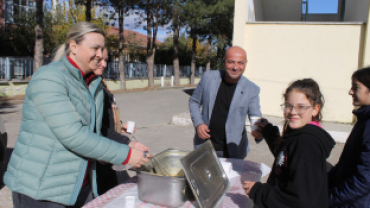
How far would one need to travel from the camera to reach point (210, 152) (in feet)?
5.47

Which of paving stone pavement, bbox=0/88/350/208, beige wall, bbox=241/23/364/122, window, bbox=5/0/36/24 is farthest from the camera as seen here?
window, bbox=5/0/36/24

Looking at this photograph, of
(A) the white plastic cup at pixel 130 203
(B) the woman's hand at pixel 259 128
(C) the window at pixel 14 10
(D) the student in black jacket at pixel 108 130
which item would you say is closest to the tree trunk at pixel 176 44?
Answer: (C) the window at pixel 14 10

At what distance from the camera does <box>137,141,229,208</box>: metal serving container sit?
4.73 feet

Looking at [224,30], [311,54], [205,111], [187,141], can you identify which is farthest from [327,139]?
[224,30]

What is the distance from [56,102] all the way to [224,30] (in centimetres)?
2523

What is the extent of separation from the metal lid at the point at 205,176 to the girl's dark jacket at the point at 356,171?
2.53 ft

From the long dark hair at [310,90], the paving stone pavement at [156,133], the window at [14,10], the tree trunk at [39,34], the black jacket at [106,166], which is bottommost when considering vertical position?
the paving stone pavement at [156,133]

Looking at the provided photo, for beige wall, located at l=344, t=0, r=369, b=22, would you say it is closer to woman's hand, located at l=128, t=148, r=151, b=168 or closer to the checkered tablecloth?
the checkered tablecloth

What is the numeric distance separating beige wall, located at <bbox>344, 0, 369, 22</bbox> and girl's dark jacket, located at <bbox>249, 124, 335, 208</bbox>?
7902 mm

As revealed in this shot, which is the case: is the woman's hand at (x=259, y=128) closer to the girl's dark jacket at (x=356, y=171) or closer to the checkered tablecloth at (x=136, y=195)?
the checkered tablecloth at (x=136, y=195)

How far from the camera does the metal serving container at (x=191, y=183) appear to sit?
1441 mm

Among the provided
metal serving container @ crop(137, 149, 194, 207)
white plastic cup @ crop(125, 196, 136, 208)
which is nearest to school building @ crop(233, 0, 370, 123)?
metal serving container @ crop(137, 149, 194, 207)

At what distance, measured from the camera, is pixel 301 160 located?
1.33 meters

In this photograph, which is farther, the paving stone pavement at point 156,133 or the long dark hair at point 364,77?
the paving stone pavement at point 156,133
